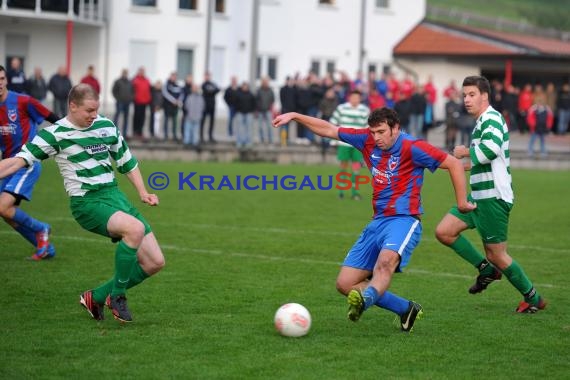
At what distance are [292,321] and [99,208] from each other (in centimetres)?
185

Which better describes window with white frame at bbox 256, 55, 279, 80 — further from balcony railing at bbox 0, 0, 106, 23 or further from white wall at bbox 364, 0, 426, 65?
balcony railing at bbox 0, 0, 106, 23

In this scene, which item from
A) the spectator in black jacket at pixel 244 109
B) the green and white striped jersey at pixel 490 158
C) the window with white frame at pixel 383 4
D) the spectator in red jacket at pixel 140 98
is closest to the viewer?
the green and white striped jersey at pixel 490 158

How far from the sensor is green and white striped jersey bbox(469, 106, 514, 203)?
8695 millimetres

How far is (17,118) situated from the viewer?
10.8m

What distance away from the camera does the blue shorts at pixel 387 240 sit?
7781mm

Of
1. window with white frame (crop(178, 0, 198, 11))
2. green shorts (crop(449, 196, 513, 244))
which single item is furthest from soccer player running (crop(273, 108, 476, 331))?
window with white frame (crop(178, 0, 198, 11))

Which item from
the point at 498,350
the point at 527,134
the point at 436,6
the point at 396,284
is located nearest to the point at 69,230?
the point at 396,284

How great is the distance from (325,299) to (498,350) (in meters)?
2.27

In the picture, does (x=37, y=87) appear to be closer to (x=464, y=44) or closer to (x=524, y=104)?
(x=524, y=104)

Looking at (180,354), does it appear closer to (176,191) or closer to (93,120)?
Answer: (93,120)

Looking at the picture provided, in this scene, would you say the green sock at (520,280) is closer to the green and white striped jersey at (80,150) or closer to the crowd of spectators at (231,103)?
the green and white striped jersey at (80,150)

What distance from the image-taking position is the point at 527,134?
41.9 metres

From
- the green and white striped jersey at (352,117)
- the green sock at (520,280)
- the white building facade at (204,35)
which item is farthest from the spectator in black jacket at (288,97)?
the green sock at (520,280)

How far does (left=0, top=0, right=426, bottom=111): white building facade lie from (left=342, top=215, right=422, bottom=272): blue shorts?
100ft
